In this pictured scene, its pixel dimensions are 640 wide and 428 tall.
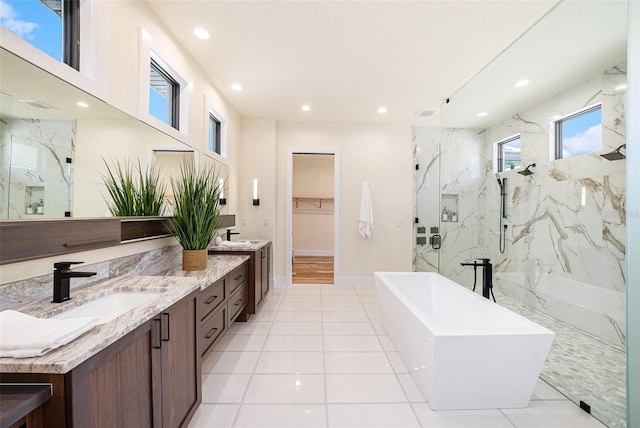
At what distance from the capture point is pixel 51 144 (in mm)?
1244

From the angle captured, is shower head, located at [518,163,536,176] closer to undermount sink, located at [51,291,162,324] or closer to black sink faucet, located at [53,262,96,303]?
undermount sink, located at [51,291,162,324]

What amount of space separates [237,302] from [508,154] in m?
3.38

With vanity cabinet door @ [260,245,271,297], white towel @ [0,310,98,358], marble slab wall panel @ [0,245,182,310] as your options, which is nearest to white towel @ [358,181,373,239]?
vanity cabinet door @ [260,245,271,297]

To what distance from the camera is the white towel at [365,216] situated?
14.6ft

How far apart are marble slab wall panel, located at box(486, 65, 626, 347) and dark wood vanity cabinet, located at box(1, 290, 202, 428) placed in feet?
9.06

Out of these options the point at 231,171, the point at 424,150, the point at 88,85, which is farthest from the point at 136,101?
the point at 424,150

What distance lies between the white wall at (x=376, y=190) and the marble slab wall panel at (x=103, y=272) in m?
2.86

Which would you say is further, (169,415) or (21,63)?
(169,415)

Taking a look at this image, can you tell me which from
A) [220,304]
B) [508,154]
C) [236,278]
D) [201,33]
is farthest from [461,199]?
[201,33]

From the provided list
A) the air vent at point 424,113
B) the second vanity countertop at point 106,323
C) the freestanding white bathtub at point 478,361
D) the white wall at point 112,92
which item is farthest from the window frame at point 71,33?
the air vent at point 424,113

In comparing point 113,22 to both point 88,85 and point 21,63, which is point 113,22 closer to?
point 88,85

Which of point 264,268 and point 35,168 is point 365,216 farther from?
point 35,168

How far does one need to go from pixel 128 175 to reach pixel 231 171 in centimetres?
227

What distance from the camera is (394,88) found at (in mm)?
3287
